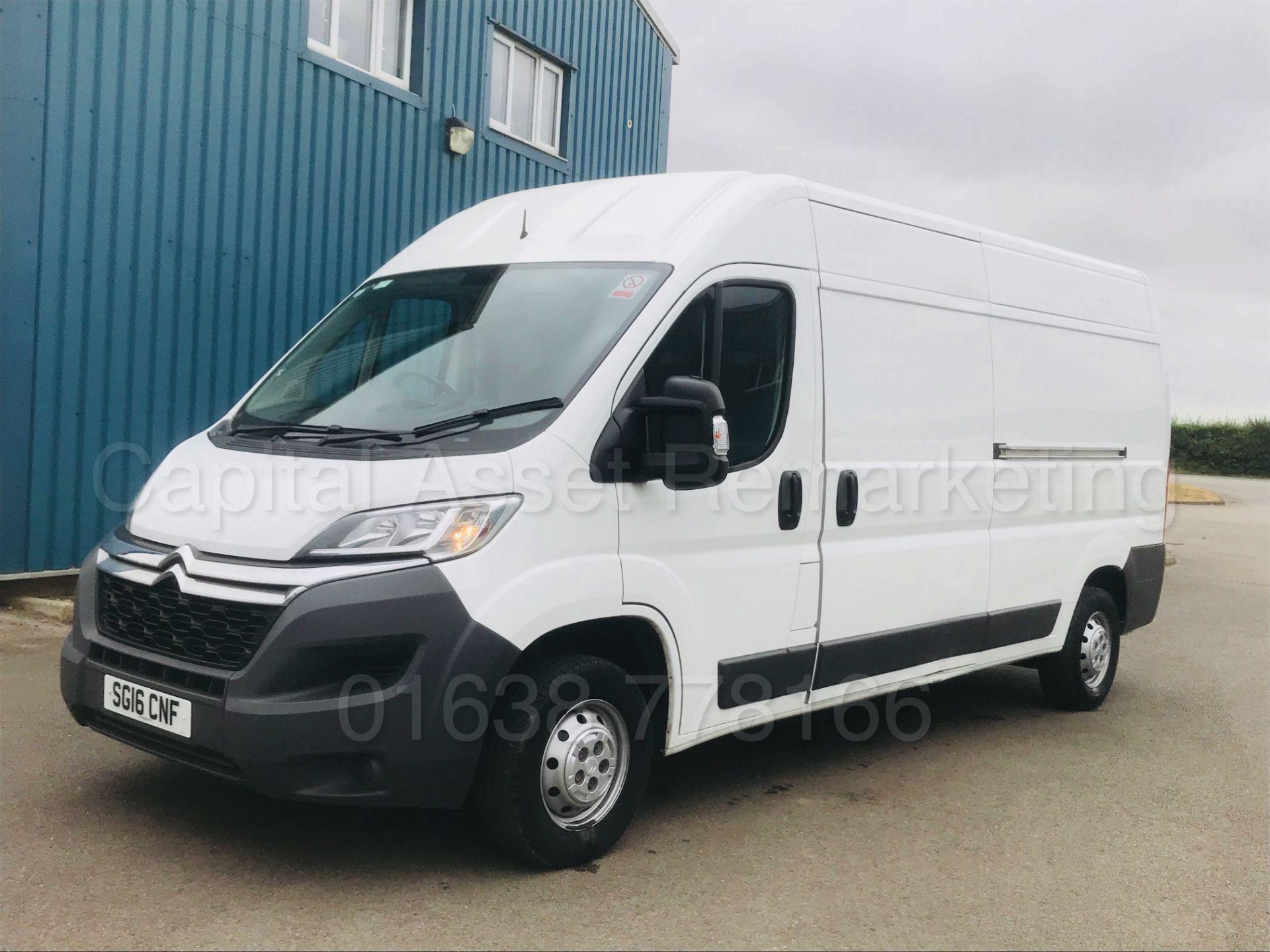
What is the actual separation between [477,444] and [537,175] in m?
9.08

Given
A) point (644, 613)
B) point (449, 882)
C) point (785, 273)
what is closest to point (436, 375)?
point (644, 613)

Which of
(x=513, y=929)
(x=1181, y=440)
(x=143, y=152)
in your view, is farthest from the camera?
(x=1181, y=440)

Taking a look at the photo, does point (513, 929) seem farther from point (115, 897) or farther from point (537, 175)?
point (537, 175)

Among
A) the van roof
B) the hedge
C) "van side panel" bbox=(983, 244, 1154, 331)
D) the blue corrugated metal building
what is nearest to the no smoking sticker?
the van roof

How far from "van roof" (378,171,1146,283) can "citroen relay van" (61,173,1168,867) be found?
19 millimetres

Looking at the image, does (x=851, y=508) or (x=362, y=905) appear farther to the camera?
(x=851, y=508)

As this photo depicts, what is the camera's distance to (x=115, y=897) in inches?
149

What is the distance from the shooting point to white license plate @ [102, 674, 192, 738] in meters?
3.85

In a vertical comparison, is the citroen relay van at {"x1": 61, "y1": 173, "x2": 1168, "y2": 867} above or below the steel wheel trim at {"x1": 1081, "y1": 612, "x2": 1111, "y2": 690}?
above

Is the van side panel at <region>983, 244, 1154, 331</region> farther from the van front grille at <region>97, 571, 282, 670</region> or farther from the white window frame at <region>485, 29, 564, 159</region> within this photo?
the white window frame at <region>485, 29, 564, 159</region>

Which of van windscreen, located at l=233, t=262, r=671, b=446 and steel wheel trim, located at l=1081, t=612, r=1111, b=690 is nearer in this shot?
van windscreen, located at l=233, t=262, r=671, b=446

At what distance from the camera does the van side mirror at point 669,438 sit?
13.6ft

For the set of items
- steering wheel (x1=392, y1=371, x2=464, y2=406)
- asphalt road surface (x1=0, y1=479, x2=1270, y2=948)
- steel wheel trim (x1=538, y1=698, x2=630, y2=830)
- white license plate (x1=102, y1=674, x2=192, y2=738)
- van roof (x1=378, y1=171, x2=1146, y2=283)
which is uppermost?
van roof (x1=378, y1=171, x2=1146, y2=283)

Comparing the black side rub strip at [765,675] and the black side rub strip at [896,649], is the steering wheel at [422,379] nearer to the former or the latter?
the black side rub strip at [765,675]
